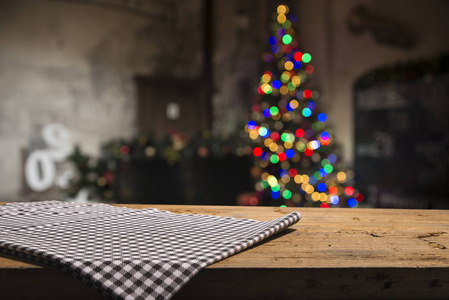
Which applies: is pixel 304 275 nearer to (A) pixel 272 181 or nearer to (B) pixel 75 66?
(A) pixel 272 181

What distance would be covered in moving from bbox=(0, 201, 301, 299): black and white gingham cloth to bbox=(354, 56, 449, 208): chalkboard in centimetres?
352

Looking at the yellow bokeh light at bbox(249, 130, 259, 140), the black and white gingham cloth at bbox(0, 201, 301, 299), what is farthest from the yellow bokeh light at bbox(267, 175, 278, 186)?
the black and white gingham cloth at bbox(0, 201, 301, 299)

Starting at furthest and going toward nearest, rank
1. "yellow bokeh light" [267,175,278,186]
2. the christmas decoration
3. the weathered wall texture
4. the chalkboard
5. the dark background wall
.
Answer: the weathered wall texture, the dark background wall, "yellow bokeh light" [267,175,278,186], the christmas decoration, the chalkboard

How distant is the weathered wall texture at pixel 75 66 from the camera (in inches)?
247

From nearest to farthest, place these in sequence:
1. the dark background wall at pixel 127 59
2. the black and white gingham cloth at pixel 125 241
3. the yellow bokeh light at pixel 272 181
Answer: the black and white gingham cloth at pixel 125 241
the yellow bokeh light at pixel 272 181
the dark background wall at pixel 127 59

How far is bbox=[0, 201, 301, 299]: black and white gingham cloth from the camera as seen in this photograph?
0.57 m

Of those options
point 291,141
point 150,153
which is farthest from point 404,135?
point 150,153

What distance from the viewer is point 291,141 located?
4508mm

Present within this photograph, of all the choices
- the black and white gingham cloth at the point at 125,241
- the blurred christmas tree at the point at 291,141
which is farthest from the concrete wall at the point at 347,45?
the black and white gingham cloth at the point at 125,241

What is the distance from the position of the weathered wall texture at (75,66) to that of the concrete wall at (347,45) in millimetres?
2046

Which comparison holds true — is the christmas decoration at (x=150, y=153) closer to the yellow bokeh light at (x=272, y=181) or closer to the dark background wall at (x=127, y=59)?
the yellow bokeh light at (x=272, y=181)

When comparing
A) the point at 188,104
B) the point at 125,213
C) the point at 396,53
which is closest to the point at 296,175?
the point at 396,53

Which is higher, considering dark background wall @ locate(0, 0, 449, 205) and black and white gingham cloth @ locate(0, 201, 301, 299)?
dark background wall @ locate(0, 0, 449, 205)

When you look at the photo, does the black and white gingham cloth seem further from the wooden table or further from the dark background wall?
the dark background wall
